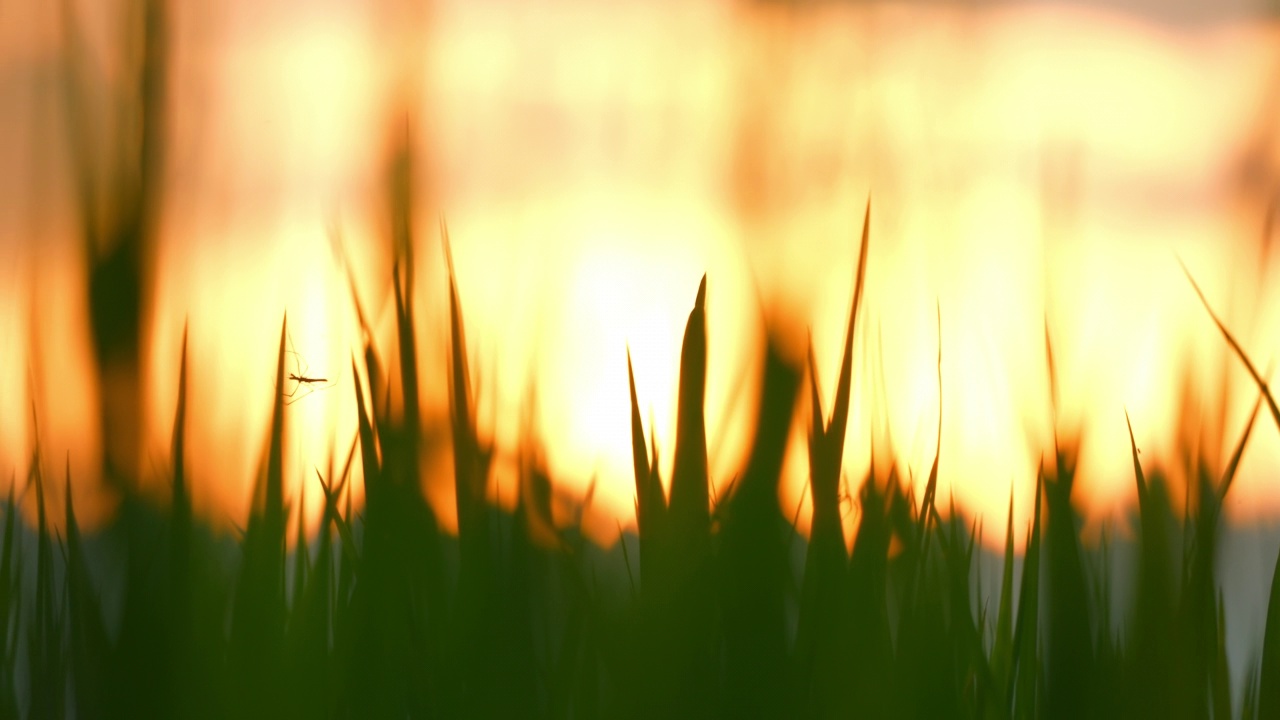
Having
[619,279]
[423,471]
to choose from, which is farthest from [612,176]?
[423,471]

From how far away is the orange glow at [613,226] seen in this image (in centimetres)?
48

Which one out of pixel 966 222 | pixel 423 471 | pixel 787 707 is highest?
pixel 966 222

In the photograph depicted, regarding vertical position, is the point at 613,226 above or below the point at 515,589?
above

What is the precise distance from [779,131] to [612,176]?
9 cm

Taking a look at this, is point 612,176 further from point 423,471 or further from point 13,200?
point 13,200

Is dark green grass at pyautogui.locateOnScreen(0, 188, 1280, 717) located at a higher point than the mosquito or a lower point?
lower

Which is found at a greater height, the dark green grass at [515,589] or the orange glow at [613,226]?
the orange glow at [613,226]

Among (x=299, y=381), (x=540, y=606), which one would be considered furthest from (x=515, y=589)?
(x=299, y=381)

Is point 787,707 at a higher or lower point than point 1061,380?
lower

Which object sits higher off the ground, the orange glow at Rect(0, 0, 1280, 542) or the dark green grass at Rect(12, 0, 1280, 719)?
the orange glow at Rect(0, 0, 1280, 542)

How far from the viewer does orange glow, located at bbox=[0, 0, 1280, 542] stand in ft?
1.57

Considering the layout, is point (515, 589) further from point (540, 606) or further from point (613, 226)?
point (613, 226)

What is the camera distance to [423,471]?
46 cm

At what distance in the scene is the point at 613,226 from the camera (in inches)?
19.1
